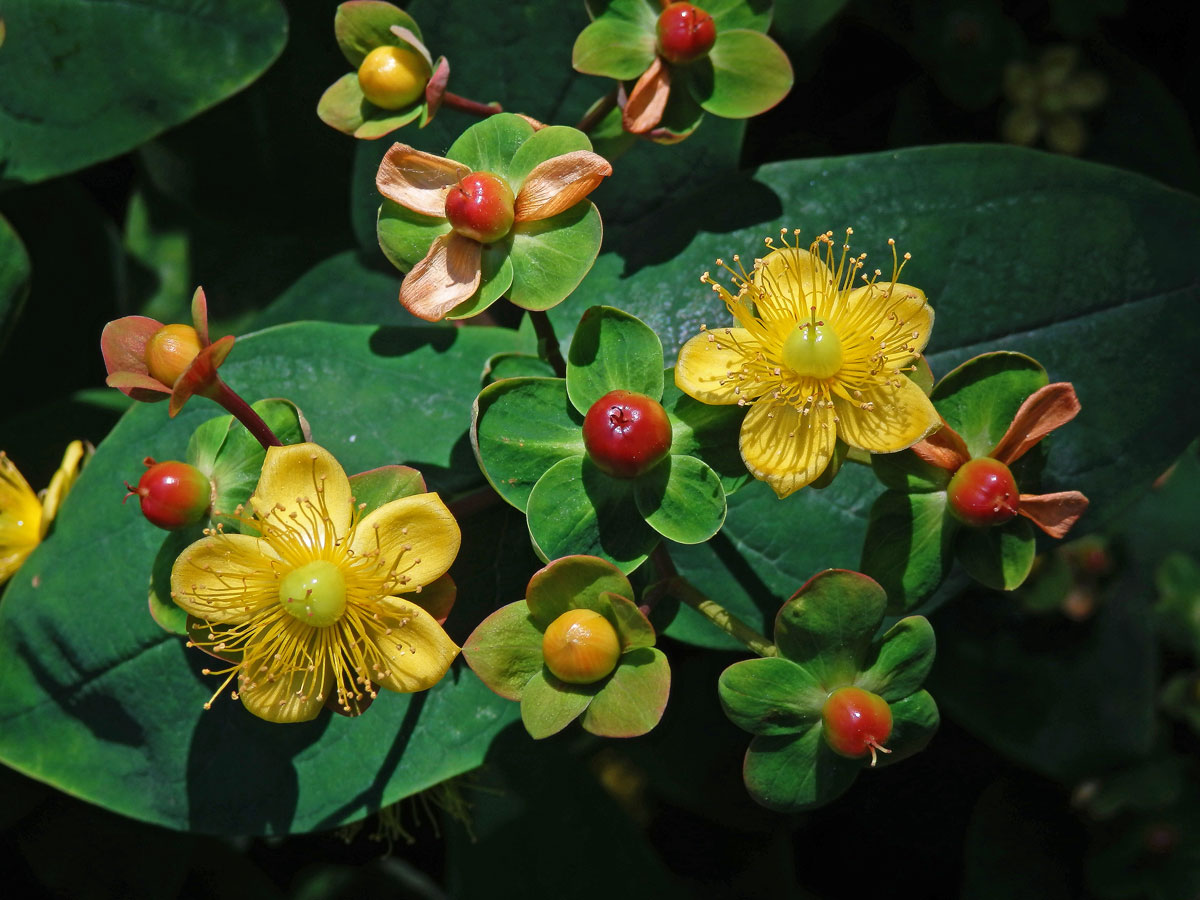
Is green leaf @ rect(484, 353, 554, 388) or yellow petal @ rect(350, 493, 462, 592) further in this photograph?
green leaf @ rect(484, 353, 554, 388)

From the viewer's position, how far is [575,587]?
0.80m

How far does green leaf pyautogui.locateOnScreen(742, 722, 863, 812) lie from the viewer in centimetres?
83

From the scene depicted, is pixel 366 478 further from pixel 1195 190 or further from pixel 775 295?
pixel 1195 190

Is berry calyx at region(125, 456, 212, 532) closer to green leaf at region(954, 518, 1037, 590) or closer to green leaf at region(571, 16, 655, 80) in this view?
green leaf at region(571, 16, 655, 80)

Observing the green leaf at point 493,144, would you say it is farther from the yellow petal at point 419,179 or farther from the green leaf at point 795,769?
the green leaf at point 795,769

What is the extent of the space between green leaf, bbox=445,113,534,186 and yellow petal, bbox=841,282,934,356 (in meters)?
0.31

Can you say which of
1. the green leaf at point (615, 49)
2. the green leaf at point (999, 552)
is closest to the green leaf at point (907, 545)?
the green leaf at point (999, 552)

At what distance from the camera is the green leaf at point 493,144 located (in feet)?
2.91

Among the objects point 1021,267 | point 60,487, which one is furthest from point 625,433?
point 60,487

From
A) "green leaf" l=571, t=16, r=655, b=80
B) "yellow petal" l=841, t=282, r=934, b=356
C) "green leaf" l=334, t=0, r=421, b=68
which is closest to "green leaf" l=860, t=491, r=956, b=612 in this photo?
"yellow petal" l=841, t=282, r=934, b=356

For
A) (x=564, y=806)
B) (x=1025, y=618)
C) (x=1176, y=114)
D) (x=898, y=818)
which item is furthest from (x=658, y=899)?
(x=1176, y=114)

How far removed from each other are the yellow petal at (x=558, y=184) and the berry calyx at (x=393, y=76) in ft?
0.58

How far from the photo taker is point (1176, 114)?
55.1 inches

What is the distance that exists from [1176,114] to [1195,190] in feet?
0.34
